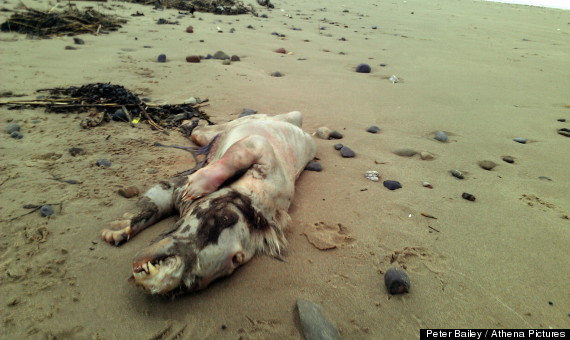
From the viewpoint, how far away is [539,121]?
5.05 m

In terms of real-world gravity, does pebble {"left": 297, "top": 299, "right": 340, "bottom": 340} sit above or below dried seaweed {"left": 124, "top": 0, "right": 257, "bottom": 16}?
below

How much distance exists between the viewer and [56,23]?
764 centimetres

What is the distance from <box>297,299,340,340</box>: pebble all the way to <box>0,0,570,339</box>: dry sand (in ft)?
0.23

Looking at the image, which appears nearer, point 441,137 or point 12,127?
point 12,127

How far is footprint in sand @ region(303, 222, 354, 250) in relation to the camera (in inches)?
102

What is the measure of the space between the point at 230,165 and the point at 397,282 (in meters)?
1.54

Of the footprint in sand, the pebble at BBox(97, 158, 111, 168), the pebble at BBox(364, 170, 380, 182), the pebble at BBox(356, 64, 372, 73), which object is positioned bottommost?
the footprint in sand

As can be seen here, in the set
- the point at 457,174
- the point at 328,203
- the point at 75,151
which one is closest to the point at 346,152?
the point at 328,203

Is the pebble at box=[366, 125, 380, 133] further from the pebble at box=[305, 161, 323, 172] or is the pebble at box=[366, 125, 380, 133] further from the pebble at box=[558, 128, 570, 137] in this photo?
the pebble at box=[558, 128, 570, 137]

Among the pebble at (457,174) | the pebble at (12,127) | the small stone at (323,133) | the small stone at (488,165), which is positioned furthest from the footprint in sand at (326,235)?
the pebble at (12,127)

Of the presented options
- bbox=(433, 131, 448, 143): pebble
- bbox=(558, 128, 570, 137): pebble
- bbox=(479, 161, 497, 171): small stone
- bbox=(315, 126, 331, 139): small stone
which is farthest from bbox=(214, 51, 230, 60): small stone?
bbox=(558, 128, 570, 137): pebble

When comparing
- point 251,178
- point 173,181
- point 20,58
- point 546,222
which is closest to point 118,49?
point 20,58

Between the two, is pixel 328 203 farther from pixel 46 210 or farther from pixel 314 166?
pixel 46 210

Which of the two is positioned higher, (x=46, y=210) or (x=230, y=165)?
(x=230, y=165)
